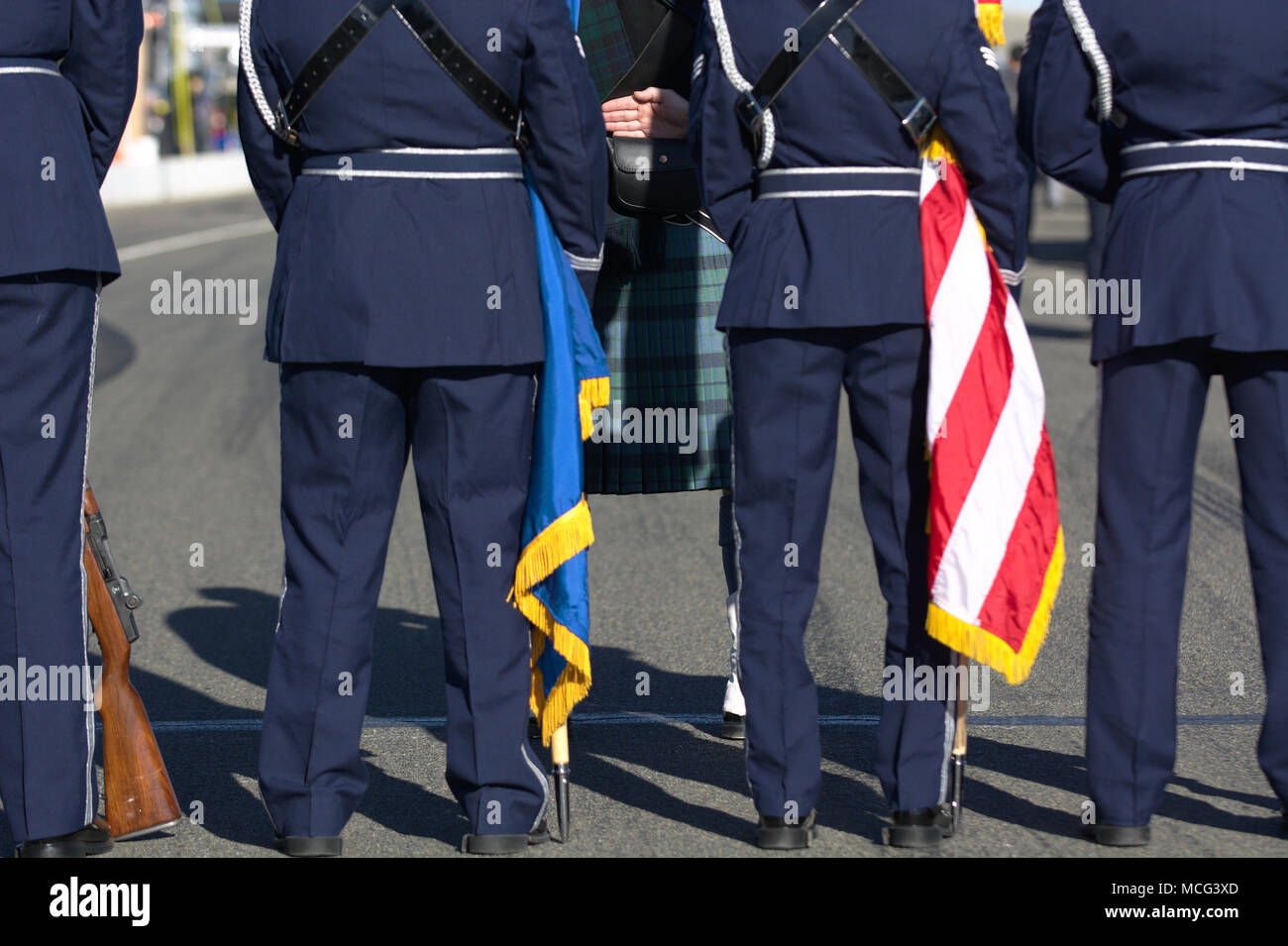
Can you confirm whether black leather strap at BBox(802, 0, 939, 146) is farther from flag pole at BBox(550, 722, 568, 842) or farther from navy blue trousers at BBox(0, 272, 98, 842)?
navy blue trousers at BBox(0, 272, 98, 842)

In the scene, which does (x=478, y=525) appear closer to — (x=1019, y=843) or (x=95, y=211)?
(x=95, y=211)

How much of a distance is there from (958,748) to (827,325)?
3.35 feet

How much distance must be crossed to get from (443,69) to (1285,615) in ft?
7.20

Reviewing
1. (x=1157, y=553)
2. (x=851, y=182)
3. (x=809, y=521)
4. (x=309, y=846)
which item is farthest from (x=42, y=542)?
(x=1157, y=553)

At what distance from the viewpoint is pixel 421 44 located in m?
4.18

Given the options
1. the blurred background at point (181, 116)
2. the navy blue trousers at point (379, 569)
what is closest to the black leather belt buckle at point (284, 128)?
the navy blue trousers at point (379, 569)

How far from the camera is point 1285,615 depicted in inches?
171

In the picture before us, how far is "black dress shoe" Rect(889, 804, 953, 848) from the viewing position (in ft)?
14.2

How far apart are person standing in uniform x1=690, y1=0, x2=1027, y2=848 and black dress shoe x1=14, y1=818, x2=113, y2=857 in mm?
1451

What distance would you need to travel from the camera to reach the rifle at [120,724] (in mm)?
4469

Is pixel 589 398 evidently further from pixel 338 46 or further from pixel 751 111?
pixel 338 46

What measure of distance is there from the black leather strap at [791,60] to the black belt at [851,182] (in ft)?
0.47

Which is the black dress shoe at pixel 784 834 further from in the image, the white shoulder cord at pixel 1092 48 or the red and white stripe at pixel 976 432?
the white shoulder cord at pixel 1092 48

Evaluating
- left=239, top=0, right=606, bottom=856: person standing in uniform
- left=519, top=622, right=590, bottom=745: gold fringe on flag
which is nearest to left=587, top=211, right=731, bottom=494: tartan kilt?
left=519, top=622, right=590, bottom=745: gold fringe on flag
